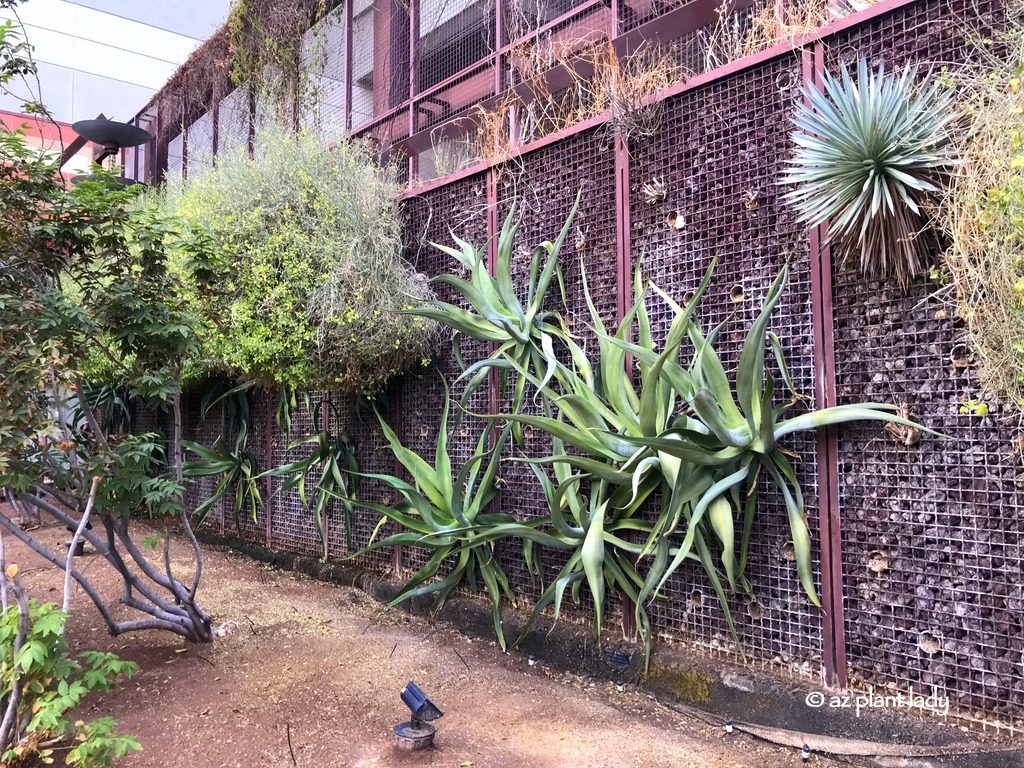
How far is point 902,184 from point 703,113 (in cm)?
119

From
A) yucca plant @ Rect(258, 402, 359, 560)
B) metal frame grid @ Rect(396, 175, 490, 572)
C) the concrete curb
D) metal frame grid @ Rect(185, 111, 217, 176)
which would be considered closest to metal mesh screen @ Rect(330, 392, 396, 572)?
yucca plant @ Rect(258, 402, 359, 560)

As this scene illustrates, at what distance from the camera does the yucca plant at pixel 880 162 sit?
98.1 inches

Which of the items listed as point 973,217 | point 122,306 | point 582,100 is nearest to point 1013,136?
point 973,217

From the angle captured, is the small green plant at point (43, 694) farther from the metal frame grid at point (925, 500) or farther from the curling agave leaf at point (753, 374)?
the metal frame grid at point (925, 500)

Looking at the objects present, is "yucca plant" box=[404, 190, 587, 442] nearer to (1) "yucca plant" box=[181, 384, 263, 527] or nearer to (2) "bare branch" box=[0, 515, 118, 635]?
(2) "bare branch" box=[0, 515, 118, 635]

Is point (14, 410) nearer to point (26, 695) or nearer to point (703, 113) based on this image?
point (26, 695)

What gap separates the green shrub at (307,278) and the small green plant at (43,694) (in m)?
2.24

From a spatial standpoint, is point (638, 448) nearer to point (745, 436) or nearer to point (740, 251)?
point (745, 436)

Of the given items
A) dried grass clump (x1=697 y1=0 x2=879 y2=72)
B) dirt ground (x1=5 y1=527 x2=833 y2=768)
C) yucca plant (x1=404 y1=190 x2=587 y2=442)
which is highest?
dried grass clump (x1=697 y1=0 x2=879 y2=72)

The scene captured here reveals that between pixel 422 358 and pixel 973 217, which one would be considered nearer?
pixel 973 217

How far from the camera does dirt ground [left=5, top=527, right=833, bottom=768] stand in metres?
2.78

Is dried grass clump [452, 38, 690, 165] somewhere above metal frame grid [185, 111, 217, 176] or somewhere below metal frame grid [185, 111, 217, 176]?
below

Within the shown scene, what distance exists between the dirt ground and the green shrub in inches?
65.9

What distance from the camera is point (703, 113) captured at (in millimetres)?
3457
